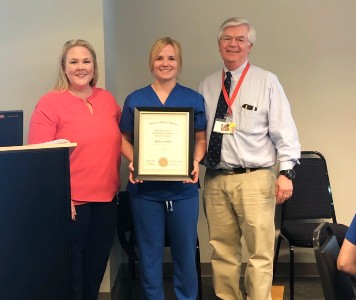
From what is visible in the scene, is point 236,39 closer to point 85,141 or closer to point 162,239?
point 85,141

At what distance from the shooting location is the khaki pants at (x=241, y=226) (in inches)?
92.4

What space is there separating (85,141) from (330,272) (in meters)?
1.35

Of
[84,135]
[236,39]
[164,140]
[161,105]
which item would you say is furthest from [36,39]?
[236,39]

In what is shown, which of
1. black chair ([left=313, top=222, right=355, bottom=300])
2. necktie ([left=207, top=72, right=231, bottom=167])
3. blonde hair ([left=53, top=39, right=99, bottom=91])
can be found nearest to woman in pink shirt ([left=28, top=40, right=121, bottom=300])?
blonde hair ([left=53, top=39, right=99, bottom=91])

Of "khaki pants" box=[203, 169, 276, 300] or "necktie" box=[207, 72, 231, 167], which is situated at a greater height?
"necktie" box=[207, 72, 231, 167]

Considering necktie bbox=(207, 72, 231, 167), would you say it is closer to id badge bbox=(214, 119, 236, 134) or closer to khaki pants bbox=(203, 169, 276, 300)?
id badge bbox=(214, 119, 236, 134)

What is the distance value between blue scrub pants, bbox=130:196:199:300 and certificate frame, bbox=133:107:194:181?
209mm

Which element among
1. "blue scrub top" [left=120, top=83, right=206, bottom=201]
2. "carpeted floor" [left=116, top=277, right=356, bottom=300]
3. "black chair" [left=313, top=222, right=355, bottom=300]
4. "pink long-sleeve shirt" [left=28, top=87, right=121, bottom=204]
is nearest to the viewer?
"black chair" [left=313, top=222, right=355, bottom=300]

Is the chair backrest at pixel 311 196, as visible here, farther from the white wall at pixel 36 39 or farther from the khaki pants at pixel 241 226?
the white wall at pixel 36 39

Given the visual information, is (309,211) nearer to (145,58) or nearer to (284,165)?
(284,165)

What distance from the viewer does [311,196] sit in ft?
9.86

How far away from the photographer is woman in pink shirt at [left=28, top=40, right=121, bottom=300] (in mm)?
2066

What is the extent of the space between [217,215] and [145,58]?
139 centimetres

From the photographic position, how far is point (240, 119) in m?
2.33
